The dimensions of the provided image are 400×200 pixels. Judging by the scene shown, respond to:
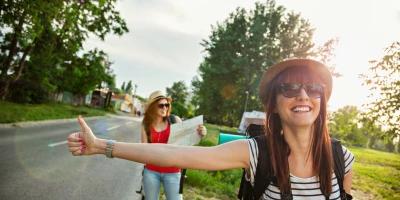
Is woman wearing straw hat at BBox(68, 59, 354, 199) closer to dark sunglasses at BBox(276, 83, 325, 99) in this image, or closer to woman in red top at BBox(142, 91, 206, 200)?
dark sunglasses at BBox(276, 83, 325, 99)

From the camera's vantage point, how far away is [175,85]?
118 m

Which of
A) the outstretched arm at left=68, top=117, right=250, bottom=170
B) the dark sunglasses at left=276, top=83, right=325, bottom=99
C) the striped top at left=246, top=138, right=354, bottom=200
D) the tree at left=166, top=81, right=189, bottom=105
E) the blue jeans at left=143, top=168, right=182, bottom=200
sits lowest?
the blue jeans at left=143, top=168, right=182, bottom=200

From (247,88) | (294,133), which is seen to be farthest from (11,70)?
(247,88)

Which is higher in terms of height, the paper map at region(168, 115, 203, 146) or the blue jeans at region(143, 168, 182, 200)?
the paper map at region(168, 115, 203, 146)

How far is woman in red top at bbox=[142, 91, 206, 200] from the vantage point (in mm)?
3574

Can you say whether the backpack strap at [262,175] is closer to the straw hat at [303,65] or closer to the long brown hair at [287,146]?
the long brown hair at [287,146]

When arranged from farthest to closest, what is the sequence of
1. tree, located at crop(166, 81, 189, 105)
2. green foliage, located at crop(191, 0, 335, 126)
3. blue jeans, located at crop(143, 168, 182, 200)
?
tree, located at crop(166, 81, 189, 105) → green foliage, located at crop(191, 0, 335, 126) → blue jeans, located at crop(143, 168, 182, 200)

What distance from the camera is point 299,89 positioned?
75.9 inches

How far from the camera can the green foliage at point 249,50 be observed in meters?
35.1

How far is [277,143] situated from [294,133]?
230mm

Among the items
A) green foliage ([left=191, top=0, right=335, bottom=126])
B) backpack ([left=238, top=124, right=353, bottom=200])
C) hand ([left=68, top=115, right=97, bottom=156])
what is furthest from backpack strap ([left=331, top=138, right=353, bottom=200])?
green foliage ([left=191, top=0, right=335, bottom=126])

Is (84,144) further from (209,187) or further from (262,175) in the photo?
(209,187)

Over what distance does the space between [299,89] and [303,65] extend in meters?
0.20

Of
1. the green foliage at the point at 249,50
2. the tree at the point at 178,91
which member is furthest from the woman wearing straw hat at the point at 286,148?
the tree at the point at 178,91
